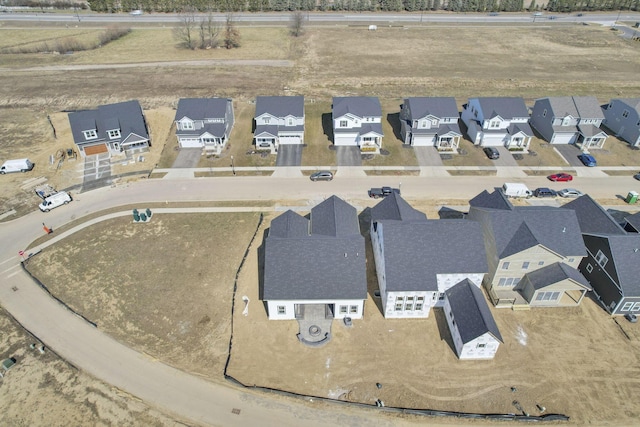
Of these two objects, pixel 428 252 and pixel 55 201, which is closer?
pixel 428 252

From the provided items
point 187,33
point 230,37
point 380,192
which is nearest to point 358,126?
point 380,192

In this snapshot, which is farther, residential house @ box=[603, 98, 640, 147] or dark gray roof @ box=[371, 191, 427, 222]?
residential house @ box=[603, 98, 640, 147]

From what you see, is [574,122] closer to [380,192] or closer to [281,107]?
[380,192]

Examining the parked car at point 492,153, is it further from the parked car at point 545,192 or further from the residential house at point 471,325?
the residential house at point 471,325

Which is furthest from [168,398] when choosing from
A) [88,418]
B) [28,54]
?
[28,54]

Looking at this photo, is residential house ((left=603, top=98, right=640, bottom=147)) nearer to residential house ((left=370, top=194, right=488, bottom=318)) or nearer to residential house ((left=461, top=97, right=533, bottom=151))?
residential house ((left=461, top=97, right=533, bottom=151))

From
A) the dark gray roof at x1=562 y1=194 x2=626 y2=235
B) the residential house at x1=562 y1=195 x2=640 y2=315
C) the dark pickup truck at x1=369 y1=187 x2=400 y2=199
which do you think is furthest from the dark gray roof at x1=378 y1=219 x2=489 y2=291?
the dark pickup truck at x1=369 y1=187 x2=400 y2=199

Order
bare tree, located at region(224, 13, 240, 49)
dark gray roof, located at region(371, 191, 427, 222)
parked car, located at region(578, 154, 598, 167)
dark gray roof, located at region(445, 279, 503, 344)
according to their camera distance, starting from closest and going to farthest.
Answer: dark gray roof, located at region(445, 279, 503, 344) → dark gray roof, located at region(371, 191, 427, 222) → parked car, located at region(578, 154, 598, 167) → bare tree, located at region(224, 13, 240, 49)
